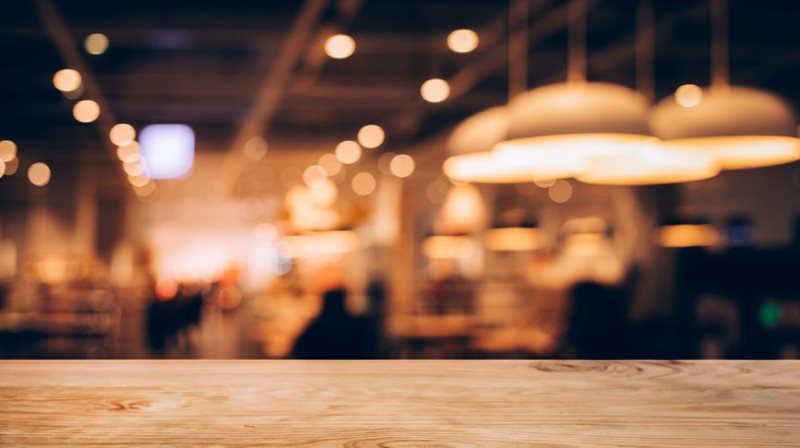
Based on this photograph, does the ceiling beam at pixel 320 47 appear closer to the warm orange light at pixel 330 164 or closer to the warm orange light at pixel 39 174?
Result: the warm orange light at pixel 330 164

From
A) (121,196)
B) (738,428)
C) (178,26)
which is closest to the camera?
(738,428)

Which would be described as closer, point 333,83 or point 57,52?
point 57,52

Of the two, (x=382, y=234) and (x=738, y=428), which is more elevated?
(x=382, y=234)

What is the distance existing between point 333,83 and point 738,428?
10649 millimetres

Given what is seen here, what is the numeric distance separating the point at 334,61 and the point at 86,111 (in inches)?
169

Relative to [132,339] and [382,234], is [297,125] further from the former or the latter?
[382,234]

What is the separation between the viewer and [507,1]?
7.93m

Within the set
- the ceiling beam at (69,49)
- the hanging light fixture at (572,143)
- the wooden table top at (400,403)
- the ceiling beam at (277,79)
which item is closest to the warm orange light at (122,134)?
the ceiling beam at (69,49)

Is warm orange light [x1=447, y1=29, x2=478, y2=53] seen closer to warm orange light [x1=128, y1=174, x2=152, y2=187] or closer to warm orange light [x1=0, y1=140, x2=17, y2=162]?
warm orange light [x1=0, y1=140, x2=17, y2=162]

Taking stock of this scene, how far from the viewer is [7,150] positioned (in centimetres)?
1642

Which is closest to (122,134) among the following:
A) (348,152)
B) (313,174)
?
(348,152)

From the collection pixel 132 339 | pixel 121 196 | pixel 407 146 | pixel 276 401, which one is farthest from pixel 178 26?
pixel 121 196

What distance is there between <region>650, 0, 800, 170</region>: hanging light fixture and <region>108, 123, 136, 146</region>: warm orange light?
11.5 metres

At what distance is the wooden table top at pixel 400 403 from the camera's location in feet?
3.15
